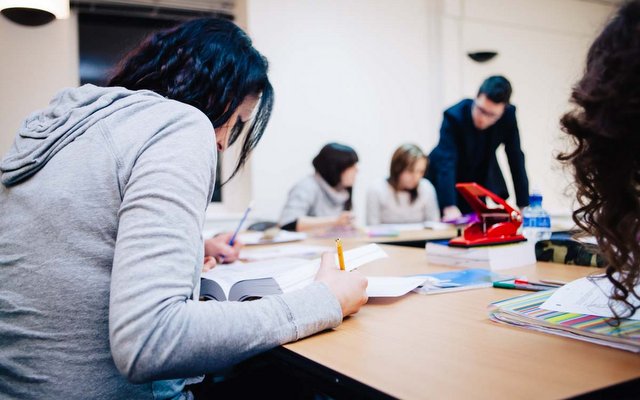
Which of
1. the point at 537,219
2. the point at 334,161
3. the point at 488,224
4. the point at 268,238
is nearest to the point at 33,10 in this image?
the point at 268,238

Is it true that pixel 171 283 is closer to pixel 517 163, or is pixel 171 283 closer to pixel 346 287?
pixel 346 287

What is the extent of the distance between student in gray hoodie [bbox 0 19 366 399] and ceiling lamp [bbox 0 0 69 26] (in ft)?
5.80

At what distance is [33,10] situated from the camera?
226cm

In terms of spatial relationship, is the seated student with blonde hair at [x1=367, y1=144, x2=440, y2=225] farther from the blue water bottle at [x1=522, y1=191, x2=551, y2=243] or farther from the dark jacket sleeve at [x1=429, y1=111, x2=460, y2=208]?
the blue water bottle at [x1=522, y1=191, x2=551, y2=243]

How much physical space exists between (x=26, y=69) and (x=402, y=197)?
7.62ft

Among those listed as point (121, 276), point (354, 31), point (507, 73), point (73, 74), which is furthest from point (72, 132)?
point (507, 73)

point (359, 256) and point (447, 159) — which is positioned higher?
point (447, 159)

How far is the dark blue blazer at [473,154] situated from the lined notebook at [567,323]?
243 centimetres

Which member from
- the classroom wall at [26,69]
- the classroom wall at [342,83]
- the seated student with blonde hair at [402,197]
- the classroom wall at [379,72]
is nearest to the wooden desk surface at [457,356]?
the classroom wall at [26,69]

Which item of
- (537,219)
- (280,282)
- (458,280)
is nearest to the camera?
(280,282)

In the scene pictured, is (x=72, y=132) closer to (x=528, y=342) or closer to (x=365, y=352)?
(x=365, y=352)

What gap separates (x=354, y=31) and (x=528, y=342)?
3.80 meters

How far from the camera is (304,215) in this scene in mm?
3189

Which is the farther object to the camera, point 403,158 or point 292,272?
point 403,158
